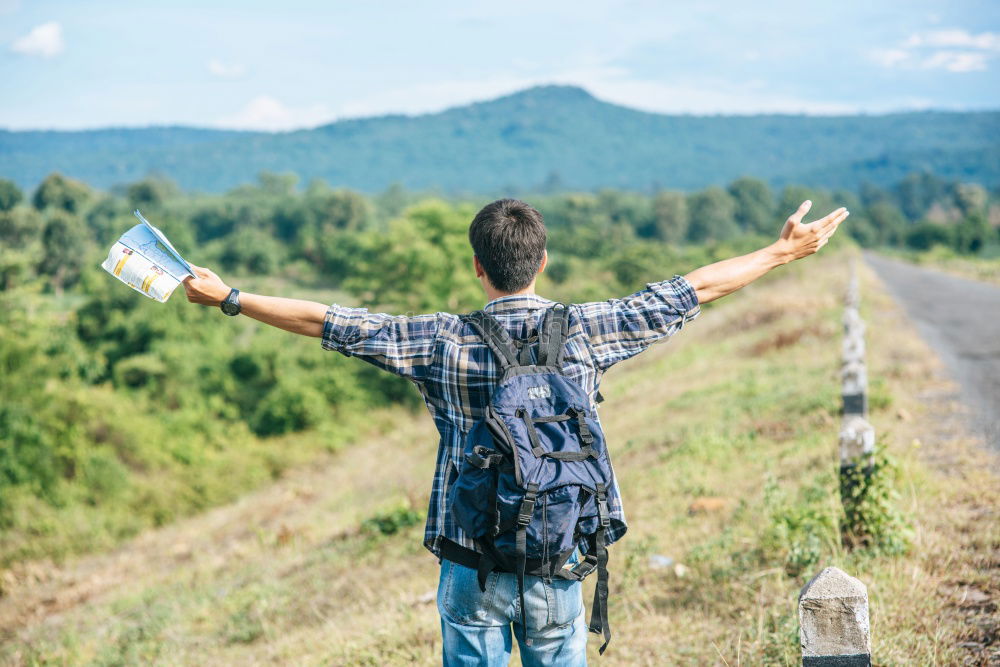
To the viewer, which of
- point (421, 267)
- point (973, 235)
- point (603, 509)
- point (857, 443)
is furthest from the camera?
point (973, 235)

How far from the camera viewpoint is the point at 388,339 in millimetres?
2490

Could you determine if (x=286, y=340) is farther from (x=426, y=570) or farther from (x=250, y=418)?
(x=426, y=570)

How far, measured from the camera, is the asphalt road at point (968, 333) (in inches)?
307

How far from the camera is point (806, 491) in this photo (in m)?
5.45

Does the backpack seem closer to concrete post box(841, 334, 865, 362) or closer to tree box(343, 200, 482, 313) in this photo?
concrete post box(841, 334, 865, 362)

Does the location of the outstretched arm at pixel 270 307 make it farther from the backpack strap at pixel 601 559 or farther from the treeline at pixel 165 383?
the treeline at pixel 165 383

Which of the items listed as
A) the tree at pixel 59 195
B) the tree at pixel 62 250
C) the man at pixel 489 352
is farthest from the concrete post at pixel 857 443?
the tree at pixel 59 195

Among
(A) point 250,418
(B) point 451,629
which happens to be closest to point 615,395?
(B) point 451,629

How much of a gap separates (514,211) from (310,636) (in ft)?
14.0

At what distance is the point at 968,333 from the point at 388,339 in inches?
529

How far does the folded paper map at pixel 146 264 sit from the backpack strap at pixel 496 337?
38.8 inches

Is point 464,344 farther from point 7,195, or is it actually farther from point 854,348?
point 7,195

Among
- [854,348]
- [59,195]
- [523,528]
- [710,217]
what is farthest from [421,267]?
[710,217]

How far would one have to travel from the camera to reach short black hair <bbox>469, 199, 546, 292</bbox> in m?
2.43
